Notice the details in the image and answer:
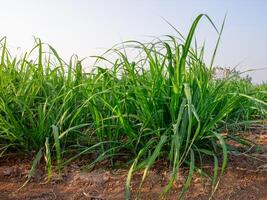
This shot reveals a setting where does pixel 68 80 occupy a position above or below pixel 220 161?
above

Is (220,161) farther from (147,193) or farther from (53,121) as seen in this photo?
(53,121)

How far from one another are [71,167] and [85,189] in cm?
25

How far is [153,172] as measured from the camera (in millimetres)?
1689

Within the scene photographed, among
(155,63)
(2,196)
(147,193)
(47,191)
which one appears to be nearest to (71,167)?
(47,191)

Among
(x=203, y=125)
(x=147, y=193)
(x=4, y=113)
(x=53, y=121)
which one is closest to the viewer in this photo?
(x=147, y=193)

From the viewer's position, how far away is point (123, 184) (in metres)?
1.63

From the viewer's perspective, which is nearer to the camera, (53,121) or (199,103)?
(199,103)

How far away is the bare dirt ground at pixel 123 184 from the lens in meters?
1.55

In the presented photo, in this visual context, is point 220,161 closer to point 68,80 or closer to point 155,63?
point 155,63

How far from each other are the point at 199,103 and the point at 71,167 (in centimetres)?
69

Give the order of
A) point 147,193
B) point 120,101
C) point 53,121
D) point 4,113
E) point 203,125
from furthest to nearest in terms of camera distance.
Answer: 1. point 4,113
2. point 53,121
3. point 120,101
4. point 203,125
5. point 147,193

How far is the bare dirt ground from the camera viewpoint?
5.08 feet

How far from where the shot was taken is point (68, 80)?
7.25 ft

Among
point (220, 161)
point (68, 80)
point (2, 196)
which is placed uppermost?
point (68, 80)
